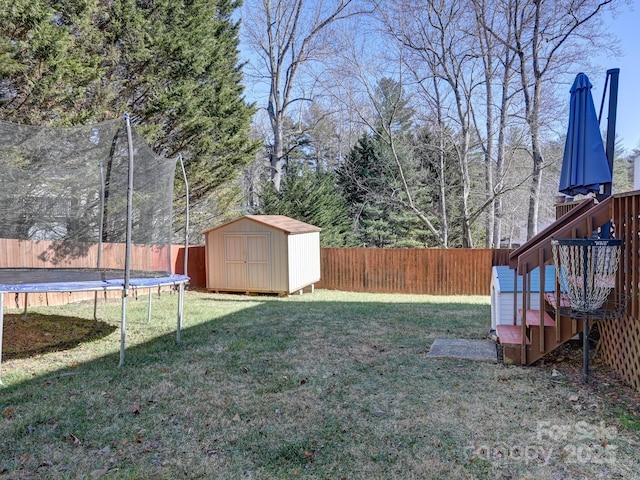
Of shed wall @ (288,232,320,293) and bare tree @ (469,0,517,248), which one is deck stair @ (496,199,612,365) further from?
bare tree @ (469,0,517,248)

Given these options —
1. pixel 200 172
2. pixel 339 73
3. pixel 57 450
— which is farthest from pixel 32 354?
pixel 339 73

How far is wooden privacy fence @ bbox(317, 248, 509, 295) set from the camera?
10.7 metres

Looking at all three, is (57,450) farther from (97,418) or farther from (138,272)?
(138,272)

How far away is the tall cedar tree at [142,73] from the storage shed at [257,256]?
252 cm

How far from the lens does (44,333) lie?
569cm

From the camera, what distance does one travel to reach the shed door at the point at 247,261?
982 centimetres

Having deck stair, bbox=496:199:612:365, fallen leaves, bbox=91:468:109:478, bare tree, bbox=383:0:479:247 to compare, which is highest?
bare tree, bbox=383:0:479:247

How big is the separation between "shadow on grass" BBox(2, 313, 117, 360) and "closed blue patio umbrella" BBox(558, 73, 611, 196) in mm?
5738

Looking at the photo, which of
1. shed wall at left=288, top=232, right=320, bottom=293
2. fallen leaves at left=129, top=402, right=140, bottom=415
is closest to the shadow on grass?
fallen leaves at left=129, top=402, right=140, bottom=415

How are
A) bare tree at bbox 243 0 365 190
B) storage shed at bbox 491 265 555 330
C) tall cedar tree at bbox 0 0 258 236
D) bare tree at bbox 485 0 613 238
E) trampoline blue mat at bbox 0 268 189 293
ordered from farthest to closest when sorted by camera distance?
bare tree at bbox 243 0 365 190, bare tree at bbox 485 0 613 238, tall cedar tree at bbox 0 0 258 236, storage shed at bbox 491 265 555 330, trampoline blue mat at bbox 0 268 189 293

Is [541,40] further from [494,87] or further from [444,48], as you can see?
[444,48]

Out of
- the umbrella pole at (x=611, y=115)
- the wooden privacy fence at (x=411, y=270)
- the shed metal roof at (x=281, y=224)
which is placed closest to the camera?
the umbrella pole at (x=611, y=115)

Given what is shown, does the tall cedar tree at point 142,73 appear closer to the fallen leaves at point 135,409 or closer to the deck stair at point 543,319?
the fallen leaves at point 135,409

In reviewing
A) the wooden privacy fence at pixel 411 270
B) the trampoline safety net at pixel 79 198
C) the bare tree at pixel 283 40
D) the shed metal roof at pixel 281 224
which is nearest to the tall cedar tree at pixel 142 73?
the bare tree at pixel 283 40
